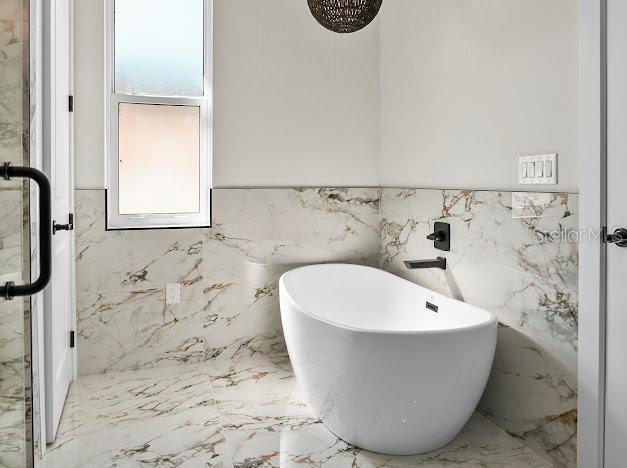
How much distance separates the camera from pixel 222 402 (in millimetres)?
2645

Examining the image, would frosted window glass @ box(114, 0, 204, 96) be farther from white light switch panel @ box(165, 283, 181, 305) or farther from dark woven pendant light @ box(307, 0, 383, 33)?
white light switch panel @ box(165, 283, 181, 305)

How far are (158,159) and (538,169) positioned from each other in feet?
6.72

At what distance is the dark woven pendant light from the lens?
97.2 inches

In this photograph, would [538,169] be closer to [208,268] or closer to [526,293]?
[526,293]

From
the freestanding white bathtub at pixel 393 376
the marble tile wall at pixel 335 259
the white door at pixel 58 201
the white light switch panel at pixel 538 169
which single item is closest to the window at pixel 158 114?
the marble tile wall at pixel 335 259

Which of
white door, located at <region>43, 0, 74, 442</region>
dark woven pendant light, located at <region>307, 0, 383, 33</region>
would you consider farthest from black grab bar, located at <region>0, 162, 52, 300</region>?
dark woven pendant light, located at <region>307, 0, 383, 33</region>

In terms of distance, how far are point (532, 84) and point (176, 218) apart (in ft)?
6.63

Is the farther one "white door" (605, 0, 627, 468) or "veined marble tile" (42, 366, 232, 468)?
"veined marble tile" (42, 366, 232, 468)

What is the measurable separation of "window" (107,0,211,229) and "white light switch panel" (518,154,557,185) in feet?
5.78

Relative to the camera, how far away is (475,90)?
99.5 inches

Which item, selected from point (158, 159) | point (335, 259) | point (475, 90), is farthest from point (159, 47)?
point (475, 90)

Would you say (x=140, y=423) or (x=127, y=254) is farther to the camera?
(x=127, y=254)

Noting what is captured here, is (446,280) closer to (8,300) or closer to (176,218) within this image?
(176,218)

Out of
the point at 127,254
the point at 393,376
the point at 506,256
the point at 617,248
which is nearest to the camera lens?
the point at 617,248
